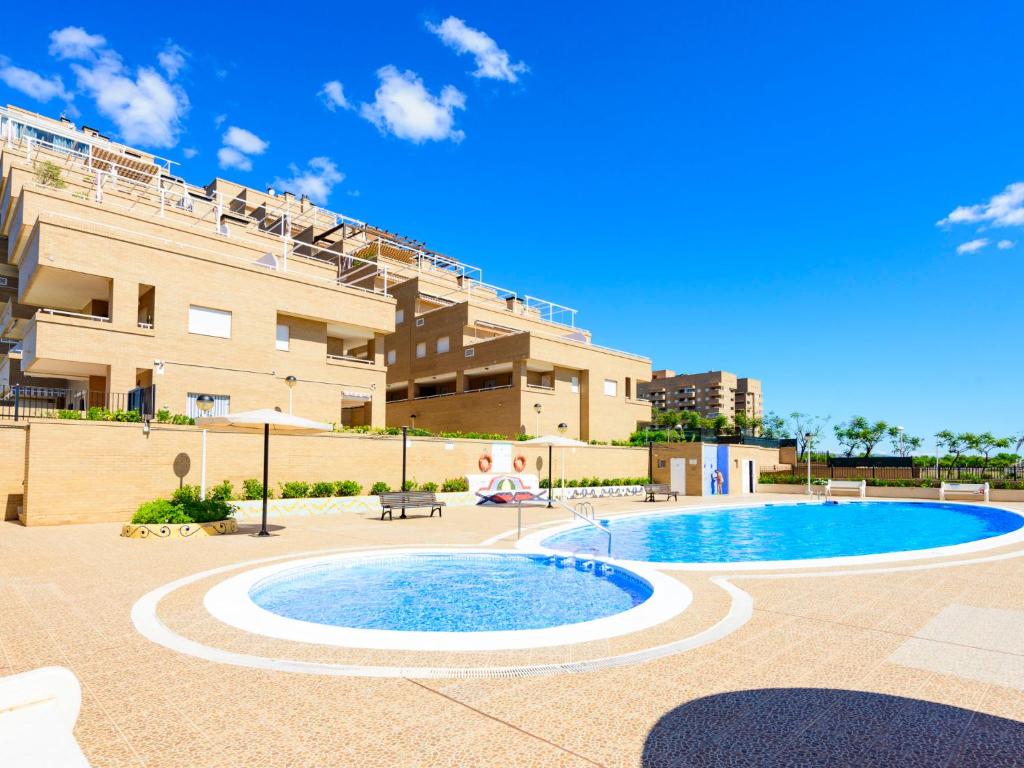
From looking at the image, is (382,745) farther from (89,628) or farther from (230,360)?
(230,360)

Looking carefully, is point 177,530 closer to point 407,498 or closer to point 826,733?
point 407,498

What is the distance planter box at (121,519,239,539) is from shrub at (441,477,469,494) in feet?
36.0

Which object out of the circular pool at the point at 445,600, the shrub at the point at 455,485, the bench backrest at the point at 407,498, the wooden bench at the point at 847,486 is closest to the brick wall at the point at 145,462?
the shrub at the point at 455,485

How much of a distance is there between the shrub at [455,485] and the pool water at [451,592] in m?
12.7

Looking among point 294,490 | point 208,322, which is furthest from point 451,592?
point 208,322

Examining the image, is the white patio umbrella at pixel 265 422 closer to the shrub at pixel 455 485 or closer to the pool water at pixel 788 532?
the pool water at pixel 788 532

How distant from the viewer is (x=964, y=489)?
2894 cm

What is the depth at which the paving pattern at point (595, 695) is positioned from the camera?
12.2 feet

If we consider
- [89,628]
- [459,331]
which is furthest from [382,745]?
[459,331]

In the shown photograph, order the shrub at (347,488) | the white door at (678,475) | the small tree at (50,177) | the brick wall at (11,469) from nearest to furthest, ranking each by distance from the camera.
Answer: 1. the brick wall at (11,469)
2. the shrub at (347,488)
3. the small tree at (50,177)
4. the white door at (678,475)

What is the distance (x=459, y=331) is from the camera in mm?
39469

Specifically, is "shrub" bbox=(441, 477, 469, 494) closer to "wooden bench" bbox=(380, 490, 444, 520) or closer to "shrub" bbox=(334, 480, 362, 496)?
"shrub" bbox=(334, 480, 362, 496)

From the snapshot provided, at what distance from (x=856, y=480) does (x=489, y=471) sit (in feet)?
73.3

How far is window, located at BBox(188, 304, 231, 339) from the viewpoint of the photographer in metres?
24.4
